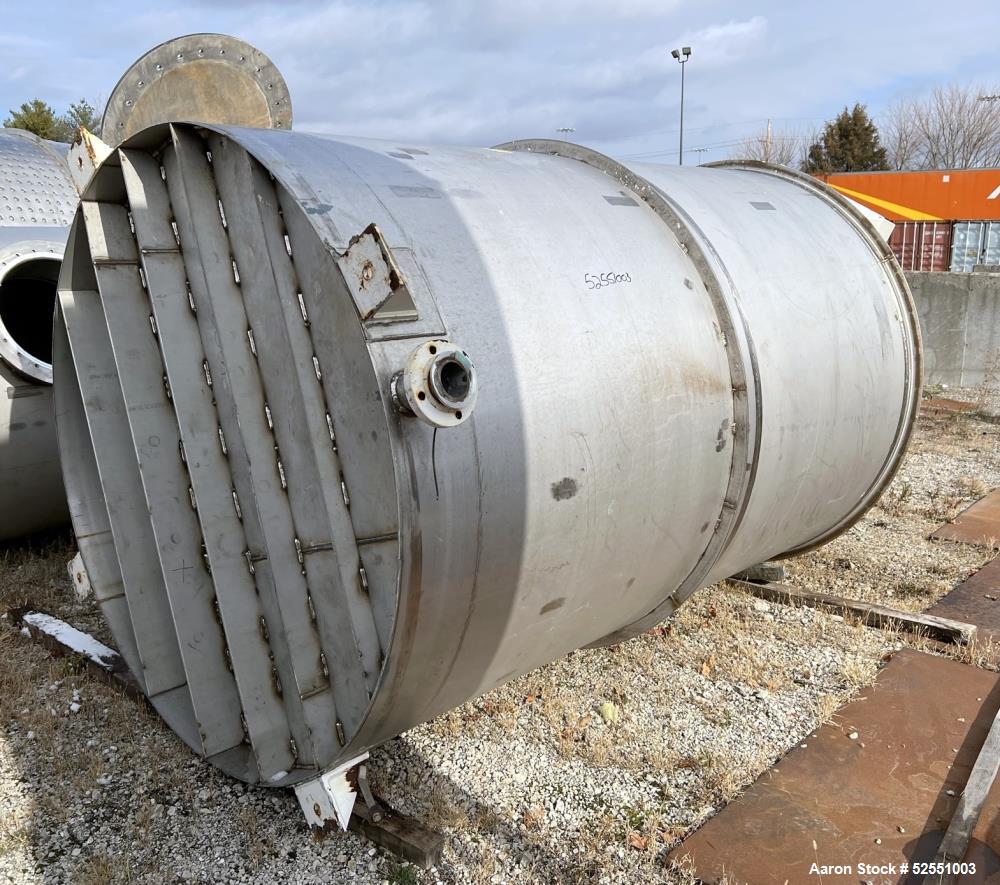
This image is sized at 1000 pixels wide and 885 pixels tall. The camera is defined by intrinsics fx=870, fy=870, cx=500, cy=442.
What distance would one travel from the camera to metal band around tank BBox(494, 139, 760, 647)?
3.00 m

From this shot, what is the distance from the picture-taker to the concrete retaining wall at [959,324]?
10.8 metres

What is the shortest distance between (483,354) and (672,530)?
1027 millimetres

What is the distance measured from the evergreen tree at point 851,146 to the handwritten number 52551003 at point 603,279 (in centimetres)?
3623

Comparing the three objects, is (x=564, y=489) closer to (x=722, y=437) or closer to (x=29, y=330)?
(x=722, y=437)

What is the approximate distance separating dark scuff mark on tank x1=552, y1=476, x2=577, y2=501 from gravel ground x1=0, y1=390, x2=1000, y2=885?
1189 mm

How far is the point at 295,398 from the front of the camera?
2.58 m

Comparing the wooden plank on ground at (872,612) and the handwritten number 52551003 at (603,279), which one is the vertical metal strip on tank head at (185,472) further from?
the wooden plank on ground at (872,612)

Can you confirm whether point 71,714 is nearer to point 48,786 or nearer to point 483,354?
point 48,786

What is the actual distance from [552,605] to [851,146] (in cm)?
3811

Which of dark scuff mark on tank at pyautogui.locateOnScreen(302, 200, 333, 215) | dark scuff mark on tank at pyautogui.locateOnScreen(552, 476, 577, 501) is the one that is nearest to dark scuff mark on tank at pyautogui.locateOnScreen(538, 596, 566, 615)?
dark scuff mark on tank at pyautogui.locateOnScreen(552, 476, 577, 501)

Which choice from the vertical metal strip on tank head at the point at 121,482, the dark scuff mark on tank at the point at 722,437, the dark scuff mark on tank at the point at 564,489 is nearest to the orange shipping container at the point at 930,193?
the dark scuff mark on tank at the point at 722,437

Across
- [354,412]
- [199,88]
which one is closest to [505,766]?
[354,412]

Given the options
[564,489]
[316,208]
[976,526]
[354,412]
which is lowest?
[976,526]

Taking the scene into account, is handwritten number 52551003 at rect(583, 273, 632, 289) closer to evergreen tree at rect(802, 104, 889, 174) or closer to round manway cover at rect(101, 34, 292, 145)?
round manway cover at rect(101, 34, 292, 145)
